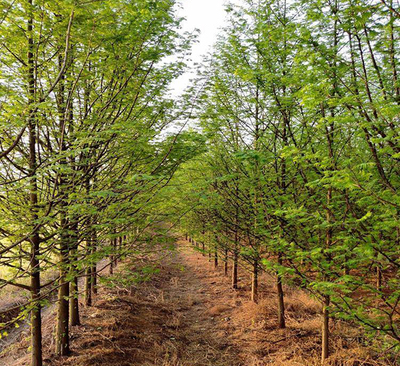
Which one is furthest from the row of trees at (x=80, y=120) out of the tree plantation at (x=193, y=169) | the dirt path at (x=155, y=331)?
the dirt path at (x=155, y=331)

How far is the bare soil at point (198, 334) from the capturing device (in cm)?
545

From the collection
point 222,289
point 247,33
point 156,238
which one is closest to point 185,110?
point 247,33

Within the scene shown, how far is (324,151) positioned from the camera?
4.40 m

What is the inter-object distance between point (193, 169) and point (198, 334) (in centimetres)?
520

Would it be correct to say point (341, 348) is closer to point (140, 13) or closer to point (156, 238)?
point (156, 238)

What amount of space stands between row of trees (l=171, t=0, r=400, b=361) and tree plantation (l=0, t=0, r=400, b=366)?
0.05m

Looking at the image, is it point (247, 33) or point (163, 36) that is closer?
point (163, 36)

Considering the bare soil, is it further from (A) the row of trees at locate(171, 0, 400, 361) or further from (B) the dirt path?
(A) the row of trees at locate(171, 0, 400, 361)

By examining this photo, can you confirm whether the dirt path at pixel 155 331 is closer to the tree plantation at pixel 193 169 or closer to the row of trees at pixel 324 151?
the tree plantation at pixel 193 169

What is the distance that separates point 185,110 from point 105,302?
24.9 feet

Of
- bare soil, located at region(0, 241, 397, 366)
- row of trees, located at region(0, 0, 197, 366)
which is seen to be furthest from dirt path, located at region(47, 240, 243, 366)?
row of trees, located at region(0, 0, 197, 366)

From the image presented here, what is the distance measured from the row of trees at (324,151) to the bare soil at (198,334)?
0.72 m

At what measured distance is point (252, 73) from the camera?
14.2 feet

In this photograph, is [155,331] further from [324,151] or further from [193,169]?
[324,151]
